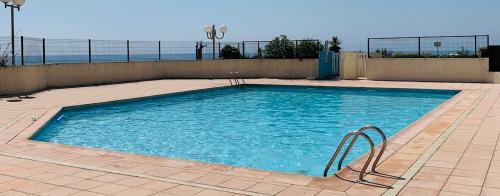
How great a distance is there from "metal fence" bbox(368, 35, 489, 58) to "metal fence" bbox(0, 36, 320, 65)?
4165mm

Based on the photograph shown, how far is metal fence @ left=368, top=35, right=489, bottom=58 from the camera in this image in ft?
65.1

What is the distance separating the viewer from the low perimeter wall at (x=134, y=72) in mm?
16297

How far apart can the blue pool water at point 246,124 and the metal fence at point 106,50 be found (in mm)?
5018

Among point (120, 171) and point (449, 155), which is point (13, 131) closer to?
point (120, 171)

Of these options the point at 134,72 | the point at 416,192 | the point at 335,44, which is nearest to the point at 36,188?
the point at 416,192

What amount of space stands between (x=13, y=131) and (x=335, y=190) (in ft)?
21.3

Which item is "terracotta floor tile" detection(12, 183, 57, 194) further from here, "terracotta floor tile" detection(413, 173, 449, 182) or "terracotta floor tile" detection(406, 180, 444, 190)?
"terracotta floor tile" detection(413, 173, 449, 182)

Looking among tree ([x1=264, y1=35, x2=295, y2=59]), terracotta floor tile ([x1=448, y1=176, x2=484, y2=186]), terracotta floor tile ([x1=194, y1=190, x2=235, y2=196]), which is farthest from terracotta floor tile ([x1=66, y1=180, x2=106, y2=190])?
tree ([x1=264, y1=35, x2=295, y2=59])

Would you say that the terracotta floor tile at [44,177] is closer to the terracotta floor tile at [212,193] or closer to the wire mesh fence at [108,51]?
the terracotta floor tile at [212,193]

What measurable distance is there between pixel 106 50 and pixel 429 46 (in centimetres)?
1378

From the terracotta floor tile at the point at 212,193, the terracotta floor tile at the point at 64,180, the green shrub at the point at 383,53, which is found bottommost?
the terracotta floor tile at the point at 212,193

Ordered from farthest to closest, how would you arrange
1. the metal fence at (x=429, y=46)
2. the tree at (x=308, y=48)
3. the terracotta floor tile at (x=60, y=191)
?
the tree at (x=308, y=48)
the metal fence at (x=429, y=46)
the terracotta floor tile at (x=60, y=191)

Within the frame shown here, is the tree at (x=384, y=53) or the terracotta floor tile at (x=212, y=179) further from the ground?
the tree at (x=384, y=53)

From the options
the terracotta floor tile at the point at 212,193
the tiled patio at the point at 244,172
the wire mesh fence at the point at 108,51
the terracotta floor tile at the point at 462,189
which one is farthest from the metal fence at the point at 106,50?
the terracotta floor tile at the point at 462,189
